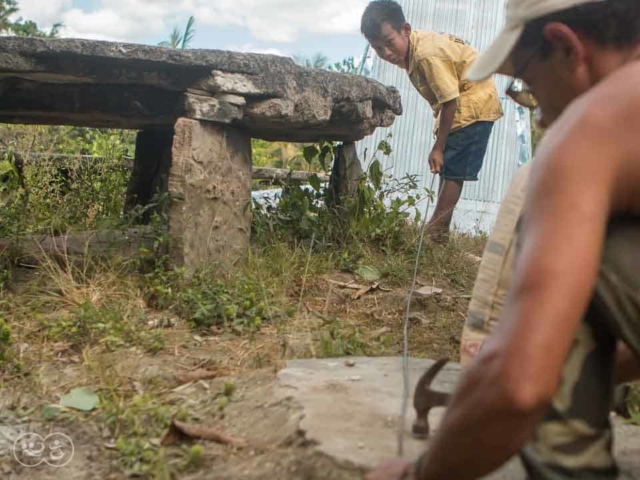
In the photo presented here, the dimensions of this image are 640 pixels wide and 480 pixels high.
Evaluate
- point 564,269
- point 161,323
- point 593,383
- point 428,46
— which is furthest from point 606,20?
point 428,46

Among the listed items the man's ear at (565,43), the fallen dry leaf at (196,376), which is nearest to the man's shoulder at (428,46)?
the fallen dry leaf at (196,376)

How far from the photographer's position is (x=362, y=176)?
538cm

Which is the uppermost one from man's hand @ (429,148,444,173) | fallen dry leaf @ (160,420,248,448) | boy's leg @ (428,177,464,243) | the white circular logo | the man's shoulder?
the man's shoulder

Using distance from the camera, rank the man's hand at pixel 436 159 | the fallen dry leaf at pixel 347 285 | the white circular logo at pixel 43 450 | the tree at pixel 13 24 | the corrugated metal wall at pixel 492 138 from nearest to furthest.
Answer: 1. the white circular logo at pixel 43 450
2. the fallen dry leaf at pixel 347 285
3. the man's hand at pixel 436 159
4. the corrugated metal wall at pixel 492 138
5. the tree at pixel 13 24

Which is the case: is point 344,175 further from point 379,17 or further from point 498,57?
point 498,57

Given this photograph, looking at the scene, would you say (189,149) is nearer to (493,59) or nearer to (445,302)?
(445,302)

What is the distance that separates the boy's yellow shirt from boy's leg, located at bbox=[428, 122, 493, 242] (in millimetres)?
61

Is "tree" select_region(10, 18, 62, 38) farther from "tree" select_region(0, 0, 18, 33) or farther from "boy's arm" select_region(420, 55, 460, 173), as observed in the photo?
"boy's arm" select_region(420, 55, 460, 173)

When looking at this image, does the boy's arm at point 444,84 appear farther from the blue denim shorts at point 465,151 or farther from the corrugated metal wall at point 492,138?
the corrugated metal wall at point 492,138

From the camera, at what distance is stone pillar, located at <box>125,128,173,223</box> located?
18.9 ft

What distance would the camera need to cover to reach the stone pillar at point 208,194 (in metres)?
4.16

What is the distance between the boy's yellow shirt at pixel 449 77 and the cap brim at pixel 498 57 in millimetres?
3390

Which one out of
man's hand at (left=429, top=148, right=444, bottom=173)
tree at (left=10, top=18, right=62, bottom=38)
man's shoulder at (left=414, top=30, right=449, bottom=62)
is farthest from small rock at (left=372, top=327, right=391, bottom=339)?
tree at (left=10, top=18, right=62, bottom=38)

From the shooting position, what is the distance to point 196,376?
123 inches
